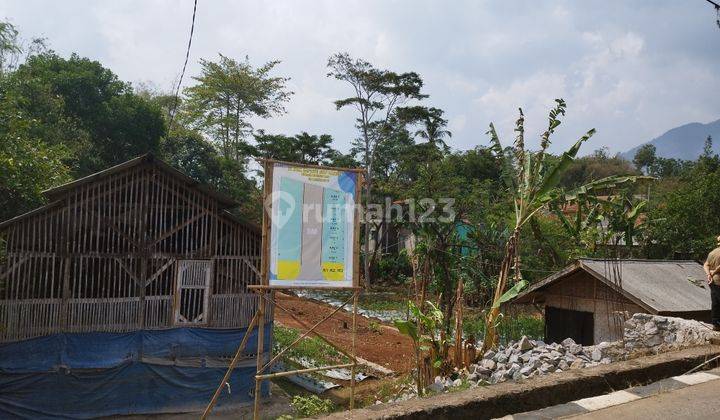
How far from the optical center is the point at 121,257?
11391mm

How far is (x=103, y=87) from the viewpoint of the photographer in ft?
90.5

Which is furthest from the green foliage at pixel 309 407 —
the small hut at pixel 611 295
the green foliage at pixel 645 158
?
the green foliage at pixel 645 158

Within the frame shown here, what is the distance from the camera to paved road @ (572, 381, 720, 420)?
4.55 metres

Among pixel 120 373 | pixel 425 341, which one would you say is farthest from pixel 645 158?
pixel 120 373

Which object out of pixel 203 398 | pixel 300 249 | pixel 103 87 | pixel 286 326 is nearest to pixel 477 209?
pixel 286 326

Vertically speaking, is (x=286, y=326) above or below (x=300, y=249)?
below

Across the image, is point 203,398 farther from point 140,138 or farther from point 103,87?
point 103,87

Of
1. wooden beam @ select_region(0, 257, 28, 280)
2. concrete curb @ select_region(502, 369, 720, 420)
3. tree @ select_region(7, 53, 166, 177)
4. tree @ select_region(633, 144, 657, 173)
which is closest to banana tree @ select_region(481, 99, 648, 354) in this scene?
concrete curb @ select_region(502, 369, 720, 420)

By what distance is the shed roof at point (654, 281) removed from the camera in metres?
9.34

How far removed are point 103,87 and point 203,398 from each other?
20953mm

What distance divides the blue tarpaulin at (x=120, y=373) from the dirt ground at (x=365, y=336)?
4.06 metres

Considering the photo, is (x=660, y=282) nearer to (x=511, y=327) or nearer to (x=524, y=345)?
(x=511, y=327)

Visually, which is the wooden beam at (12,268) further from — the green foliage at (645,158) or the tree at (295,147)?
the green foliage at (645,158)

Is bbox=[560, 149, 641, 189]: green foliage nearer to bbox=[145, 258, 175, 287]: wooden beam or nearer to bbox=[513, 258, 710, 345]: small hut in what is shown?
bbox=[513, 258, 710, 345]: small hut
